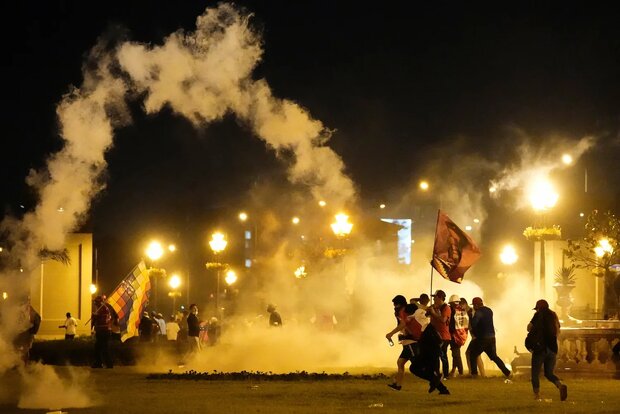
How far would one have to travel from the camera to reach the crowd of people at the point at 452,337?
17.9 meters

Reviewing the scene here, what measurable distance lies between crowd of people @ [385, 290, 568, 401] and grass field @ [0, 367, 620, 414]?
0.42 metres

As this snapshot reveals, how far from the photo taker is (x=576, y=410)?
16.2 meters

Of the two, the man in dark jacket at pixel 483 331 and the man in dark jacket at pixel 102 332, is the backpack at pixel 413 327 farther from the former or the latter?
the man in dark jacket at pixel 102 332

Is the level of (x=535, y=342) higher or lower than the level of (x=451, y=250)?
lower

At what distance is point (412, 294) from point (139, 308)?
1649 centimetres

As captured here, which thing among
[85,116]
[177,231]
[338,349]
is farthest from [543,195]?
[177,231]

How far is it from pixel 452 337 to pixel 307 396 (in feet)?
21.5

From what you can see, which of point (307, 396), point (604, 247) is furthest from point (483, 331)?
point (604, 247)

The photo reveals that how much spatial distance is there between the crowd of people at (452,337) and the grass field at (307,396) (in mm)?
423

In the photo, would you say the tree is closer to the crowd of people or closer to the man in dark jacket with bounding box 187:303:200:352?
the crowd of people

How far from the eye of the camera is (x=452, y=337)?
24.4 meters

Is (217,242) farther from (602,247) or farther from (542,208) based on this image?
(542,208)

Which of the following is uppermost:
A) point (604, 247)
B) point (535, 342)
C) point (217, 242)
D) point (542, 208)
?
point (542, 208)

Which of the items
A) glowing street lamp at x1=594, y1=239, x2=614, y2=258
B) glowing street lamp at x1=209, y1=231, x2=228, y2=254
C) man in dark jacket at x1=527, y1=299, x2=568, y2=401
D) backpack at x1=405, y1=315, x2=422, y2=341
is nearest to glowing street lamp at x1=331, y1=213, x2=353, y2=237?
glowing street lamp at x1=209, y1=231, x2=228, y2=254
